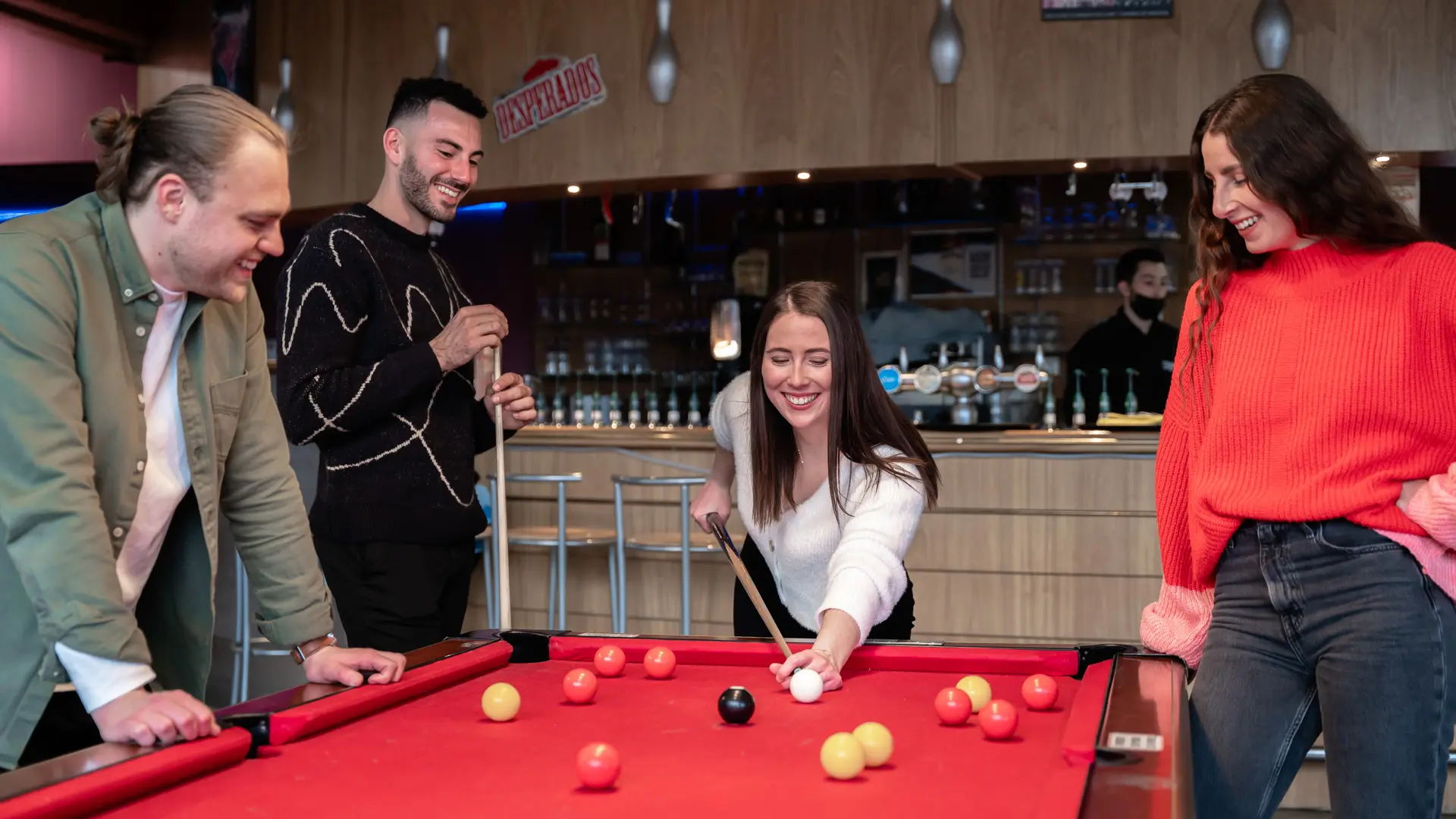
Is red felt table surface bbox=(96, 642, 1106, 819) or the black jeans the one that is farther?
the black jeans

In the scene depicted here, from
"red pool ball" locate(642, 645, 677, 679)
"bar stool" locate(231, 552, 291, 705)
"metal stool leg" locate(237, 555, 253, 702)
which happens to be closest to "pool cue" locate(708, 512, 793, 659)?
"red pool ball" locate(642, 645, 677, 679)

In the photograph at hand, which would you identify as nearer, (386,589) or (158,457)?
(158,457)

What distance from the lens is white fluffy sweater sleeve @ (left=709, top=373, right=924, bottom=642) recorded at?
2314 mm

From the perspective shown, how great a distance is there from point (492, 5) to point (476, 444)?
3.99 m

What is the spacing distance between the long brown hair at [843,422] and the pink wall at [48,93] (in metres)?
6.13

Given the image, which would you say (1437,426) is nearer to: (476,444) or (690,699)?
(690,699)

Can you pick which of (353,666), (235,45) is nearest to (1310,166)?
(353,666)

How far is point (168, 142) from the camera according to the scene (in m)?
1.77

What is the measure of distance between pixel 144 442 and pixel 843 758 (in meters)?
1.07

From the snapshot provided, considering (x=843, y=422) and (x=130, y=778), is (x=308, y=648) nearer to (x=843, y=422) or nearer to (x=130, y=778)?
(x=130, y=778)

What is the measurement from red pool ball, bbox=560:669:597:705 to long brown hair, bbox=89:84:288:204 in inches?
33.8

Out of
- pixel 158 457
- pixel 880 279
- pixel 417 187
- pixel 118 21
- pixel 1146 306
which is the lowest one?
pixel 158 457

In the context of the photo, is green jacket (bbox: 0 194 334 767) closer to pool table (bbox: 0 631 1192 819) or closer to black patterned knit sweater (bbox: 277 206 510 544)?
pool table (bbox: 0 631 1192 819)

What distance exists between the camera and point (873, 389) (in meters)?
2.70
